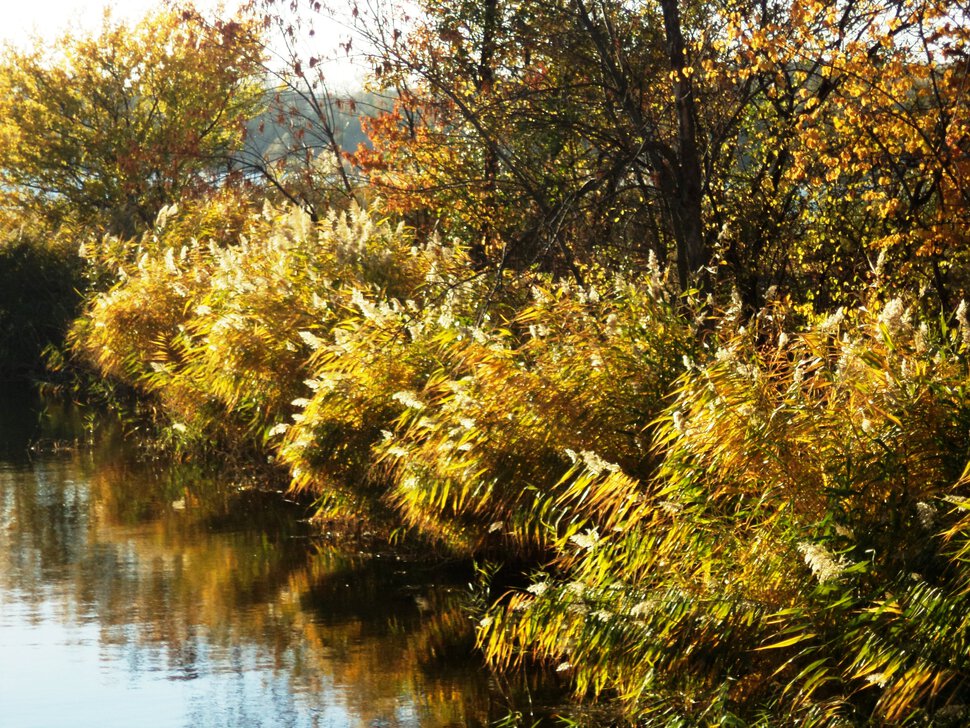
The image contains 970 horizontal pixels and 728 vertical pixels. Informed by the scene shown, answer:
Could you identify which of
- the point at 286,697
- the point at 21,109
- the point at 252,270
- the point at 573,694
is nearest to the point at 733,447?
the point at 573,694

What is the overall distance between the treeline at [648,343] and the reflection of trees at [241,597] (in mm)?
478

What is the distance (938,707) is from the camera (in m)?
5.54

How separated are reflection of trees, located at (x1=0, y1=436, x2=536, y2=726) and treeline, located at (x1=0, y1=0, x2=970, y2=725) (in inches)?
18.8

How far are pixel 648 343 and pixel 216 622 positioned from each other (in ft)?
11.2

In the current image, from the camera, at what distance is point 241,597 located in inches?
379

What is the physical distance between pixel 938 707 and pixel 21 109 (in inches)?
1258

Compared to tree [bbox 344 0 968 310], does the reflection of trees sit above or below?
below

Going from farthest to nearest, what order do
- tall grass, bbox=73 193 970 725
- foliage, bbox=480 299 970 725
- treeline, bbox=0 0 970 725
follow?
treeline, bbox=0 0 970 725 → tall grass, bbox=73 193 970 725 → foliage, bbox=480 299 970 725

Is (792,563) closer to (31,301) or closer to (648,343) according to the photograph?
(648,343)

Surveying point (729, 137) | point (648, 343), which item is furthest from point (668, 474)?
point (729, 137)

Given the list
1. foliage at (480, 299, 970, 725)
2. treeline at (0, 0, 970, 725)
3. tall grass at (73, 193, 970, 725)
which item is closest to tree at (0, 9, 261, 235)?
treeline at (0, 0, 970, 725)

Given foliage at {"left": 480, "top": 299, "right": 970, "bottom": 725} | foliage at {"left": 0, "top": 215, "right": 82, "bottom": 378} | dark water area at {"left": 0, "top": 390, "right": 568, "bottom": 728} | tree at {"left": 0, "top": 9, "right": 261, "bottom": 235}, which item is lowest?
dark water area at {"left": 0, "top": 390, "right": 568, "bottom": 728}

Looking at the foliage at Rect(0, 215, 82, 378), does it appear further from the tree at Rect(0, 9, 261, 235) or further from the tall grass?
the tall grass

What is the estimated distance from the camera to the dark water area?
23.8 ft
